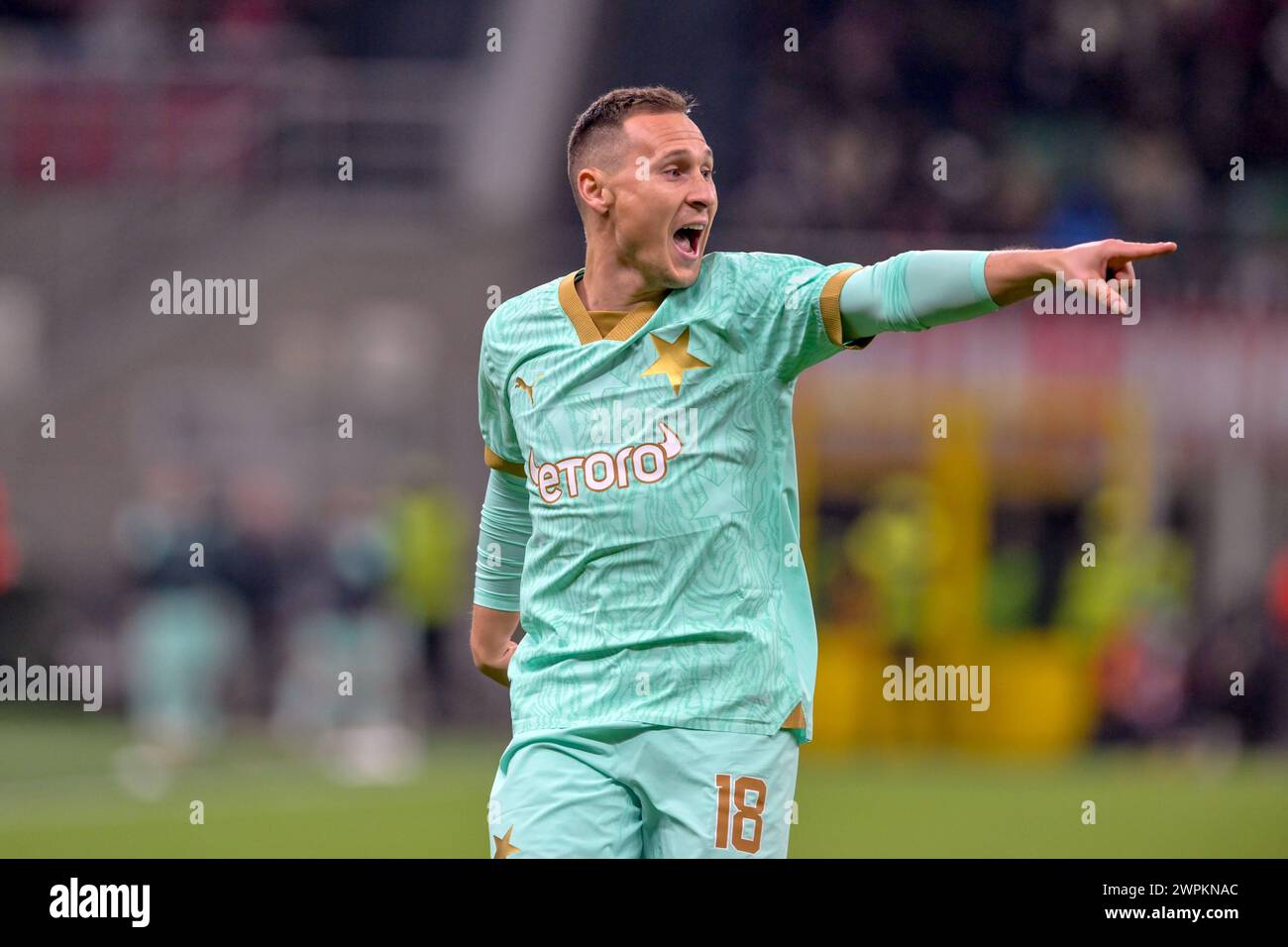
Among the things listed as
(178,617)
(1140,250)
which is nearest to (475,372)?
(178,617)

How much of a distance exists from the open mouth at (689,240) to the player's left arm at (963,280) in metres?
0.39

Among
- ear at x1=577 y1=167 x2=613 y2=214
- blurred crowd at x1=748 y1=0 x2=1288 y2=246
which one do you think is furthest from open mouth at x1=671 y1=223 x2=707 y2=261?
blurred crowd at x1=748 y1=0 x2=1288 y2=246

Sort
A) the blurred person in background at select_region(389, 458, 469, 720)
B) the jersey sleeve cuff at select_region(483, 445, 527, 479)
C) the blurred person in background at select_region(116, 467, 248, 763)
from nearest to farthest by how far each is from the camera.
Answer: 1. the jersey sleeve cuff at select_region(483, 445, 527, 479)
2. the blurred person in background at select_region(116, 467, 248, 763)
3. the blurred person in background at select_region(389, 458, 469, 720)

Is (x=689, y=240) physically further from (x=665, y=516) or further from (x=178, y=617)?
(x=178, y=617)

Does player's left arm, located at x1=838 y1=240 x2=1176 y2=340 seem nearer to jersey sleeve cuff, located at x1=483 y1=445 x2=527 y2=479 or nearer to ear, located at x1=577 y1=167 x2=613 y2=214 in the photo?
ear, located at x1=577 y1=167 x2=613 y2=214

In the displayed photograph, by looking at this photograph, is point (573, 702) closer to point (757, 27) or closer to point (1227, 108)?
point (757, 27)

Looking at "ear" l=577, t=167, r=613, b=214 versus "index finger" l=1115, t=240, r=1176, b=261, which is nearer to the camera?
"index finger" l=1115, t=240, r=1176, b=261

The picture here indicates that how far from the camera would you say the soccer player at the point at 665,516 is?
180 inches

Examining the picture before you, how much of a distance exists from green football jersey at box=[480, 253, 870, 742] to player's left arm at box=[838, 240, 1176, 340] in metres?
0.08

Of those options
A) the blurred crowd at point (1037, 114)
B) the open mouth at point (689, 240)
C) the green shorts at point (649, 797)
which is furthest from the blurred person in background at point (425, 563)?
the green shorts at point (649, 797)

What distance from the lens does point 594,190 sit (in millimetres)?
4887

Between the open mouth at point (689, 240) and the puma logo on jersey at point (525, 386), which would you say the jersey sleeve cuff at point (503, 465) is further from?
the open mouth at point (689, 240)

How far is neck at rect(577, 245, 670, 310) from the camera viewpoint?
483cm

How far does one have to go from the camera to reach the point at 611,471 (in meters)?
4.66
